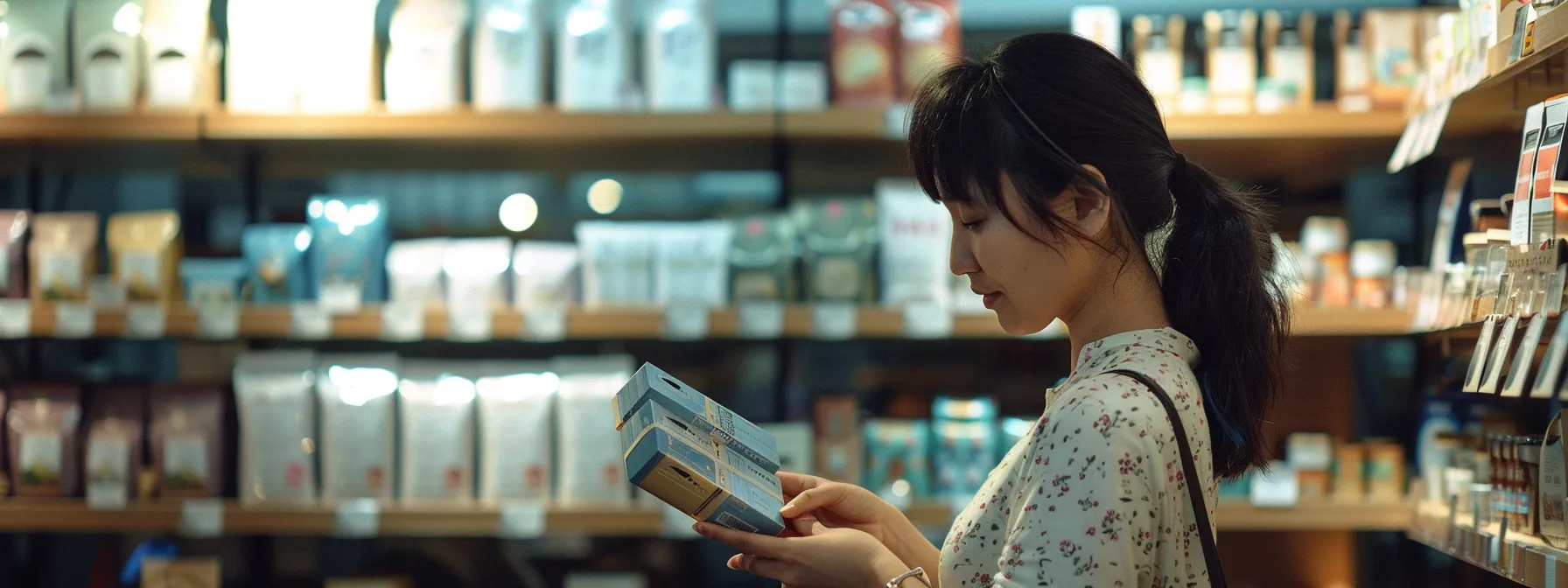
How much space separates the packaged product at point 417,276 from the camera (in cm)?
266

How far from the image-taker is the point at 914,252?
2.62 meters

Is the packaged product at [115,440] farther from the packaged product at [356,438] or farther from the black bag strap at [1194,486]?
the black bag strap at [1194,486]

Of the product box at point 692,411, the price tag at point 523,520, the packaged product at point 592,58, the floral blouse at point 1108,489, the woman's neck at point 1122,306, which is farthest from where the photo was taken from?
the packaged product at point 592,58

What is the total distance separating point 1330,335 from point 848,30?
4.68 feet

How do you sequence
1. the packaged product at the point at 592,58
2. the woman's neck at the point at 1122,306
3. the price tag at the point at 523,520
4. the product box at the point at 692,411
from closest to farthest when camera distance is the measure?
the woman's neck at the point at 1122,306 → the product box at the point at 692,411 → the price tag at the point at 523,520 → the packaged product at the point at 592,58

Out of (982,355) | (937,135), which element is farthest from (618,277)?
(937,135)

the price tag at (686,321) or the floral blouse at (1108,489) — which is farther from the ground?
the price tag at (686,321)

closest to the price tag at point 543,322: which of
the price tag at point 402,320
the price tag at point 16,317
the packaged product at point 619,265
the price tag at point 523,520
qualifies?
the packaged product at point 619,265

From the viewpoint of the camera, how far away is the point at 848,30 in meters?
2.64

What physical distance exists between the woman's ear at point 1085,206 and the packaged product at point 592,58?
173 centimetres

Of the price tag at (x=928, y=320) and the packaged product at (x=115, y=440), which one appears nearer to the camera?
the price tag at (x=928, y=320)

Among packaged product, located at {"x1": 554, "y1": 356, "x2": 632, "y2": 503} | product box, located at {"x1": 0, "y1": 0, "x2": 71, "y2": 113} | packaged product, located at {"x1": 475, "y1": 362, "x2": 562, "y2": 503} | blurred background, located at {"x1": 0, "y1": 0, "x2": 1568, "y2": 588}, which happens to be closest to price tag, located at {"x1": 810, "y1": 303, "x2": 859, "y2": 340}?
blurred background, located at {"x1": 0, "y1": 0, "x2": 1568, "y2": 588}

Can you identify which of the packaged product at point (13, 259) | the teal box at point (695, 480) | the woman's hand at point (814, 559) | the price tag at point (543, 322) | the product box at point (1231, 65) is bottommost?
the woman's hand at point (814, 559)

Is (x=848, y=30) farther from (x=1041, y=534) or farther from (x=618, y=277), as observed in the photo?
(x=1041, y=534)
